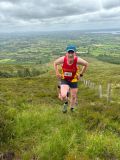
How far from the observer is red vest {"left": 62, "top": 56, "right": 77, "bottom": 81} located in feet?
34.8

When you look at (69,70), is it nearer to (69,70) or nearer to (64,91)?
(69,70)

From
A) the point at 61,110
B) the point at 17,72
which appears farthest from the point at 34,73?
the point at 61,110

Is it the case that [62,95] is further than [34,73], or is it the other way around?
[34,73]

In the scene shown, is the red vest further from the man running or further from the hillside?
the hillside

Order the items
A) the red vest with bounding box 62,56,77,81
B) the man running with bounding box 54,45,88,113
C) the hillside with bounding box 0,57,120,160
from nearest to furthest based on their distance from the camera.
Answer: the hillside with bounding box 0,57,120,160 → the man running with bounding box 54,45,88,113 → the red vest with bounding box 62,56,77,81

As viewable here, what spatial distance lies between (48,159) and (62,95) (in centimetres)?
438

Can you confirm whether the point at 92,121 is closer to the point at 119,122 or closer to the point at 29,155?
the point at 119,122

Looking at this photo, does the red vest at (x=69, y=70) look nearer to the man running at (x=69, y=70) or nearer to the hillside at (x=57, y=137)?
the man running at (x=69, y=70)

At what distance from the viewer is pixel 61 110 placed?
1144cm

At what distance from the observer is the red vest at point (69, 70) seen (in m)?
10.6

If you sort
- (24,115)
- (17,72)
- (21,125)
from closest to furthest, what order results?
1. (21,125)
2. (24,115)
3. (17,72)

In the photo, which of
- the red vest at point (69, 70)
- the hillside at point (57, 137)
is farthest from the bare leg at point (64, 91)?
the hillside at point (57, 137)

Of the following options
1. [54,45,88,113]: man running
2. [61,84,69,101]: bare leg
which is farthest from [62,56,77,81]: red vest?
[61,84,69,101]: bare leg

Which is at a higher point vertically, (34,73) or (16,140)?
(16,140)
